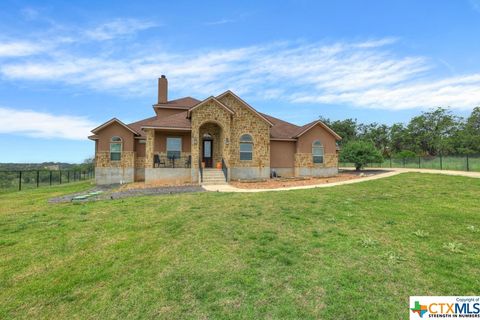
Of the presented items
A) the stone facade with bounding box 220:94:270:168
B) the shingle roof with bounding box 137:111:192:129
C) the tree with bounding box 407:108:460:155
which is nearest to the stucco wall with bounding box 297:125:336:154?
the stone facade with bounding box 220:94:270:168

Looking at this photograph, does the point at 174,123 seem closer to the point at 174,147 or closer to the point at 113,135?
the point at 174,147

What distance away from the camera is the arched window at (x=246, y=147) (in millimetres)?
19375

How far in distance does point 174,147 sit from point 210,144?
9.88 feet

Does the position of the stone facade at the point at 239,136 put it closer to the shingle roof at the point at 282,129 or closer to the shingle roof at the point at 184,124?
the shingle roof at the point at 184,124

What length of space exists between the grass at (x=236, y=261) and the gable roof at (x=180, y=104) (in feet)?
53.9

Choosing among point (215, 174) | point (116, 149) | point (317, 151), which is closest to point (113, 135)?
point (116, 149)

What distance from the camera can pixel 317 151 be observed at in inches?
848

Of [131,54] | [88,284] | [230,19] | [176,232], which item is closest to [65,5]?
[131,54]

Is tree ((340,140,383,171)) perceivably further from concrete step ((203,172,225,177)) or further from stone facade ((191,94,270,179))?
concrete step ((203,172,225,177))

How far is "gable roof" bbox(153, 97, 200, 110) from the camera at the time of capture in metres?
23.3

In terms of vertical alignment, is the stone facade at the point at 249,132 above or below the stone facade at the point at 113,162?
above

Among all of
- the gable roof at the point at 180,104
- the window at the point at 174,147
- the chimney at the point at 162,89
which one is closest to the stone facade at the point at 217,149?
the window at the point at 174,147

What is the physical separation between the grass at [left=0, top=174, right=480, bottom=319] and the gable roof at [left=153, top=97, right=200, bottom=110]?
647 inches

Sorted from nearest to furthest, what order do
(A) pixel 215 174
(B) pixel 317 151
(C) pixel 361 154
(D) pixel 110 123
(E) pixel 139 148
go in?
(A) pixel 215 174
(D) pixel 110 123
(E) pixel 139 148
(B) pixel 317 151
(C) pixel 361 154
